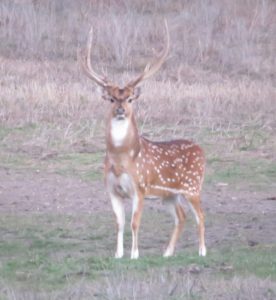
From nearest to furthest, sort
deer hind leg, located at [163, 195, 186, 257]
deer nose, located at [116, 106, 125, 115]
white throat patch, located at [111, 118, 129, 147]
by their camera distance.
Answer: deer nose, located at [116, 106, 125, 115], white throat patch, located at [111, 118, 129, 147], deer hind leg, located at [163, 195, 186, 257]

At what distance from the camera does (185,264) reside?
10648 millimetres

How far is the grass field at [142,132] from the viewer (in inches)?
404

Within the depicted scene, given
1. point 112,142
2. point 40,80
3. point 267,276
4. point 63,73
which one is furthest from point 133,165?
point 63,73

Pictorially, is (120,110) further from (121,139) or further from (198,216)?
(198,216)

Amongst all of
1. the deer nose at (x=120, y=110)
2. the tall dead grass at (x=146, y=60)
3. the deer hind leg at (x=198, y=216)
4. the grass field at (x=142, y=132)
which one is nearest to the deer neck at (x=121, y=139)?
the deer nose at (x=120, y=110)

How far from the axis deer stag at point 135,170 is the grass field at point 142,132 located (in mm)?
386

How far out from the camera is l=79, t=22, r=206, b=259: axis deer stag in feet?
40.1

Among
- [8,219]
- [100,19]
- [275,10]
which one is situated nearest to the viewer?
[8,219]

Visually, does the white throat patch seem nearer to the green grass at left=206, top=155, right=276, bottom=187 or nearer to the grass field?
the grass field

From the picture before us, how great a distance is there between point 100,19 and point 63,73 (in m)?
5.71

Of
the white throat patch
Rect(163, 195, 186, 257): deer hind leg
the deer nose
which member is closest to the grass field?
Rect(163, 195, 186, 257): deer hind leg

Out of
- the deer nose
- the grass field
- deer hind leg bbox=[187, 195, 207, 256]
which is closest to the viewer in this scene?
the grass field

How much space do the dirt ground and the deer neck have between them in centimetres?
151

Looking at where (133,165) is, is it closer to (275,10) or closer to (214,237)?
(214,237)
